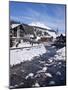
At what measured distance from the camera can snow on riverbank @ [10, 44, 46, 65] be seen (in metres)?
2.39

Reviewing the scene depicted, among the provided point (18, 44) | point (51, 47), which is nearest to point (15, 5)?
point (18, 44)

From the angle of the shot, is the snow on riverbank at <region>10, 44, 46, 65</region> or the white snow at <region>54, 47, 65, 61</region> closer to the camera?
the snow on riverbank at <region>10, 44, 46, 65</region>

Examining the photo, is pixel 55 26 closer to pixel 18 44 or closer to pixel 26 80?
pixel 18 44

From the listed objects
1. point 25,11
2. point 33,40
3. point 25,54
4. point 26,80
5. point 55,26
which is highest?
point 25,11

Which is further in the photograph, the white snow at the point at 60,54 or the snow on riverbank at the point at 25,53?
the white snow at the point at 60,54

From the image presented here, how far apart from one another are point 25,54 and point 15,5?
61cm

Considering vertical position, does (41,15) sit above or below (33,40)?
above

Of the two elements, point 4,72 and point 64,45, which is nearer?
point 4,72

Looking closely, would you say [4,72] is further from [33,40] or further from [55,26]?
[55,26]

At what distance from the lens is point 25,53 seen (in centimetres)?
242

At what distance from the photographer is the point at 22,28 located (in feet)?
7.94

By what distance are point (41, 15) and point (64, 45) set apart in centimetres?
49

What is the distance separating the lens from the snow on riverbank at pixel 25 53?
2387 millimetres

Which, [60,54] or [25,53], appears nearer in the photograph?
[25,53]
